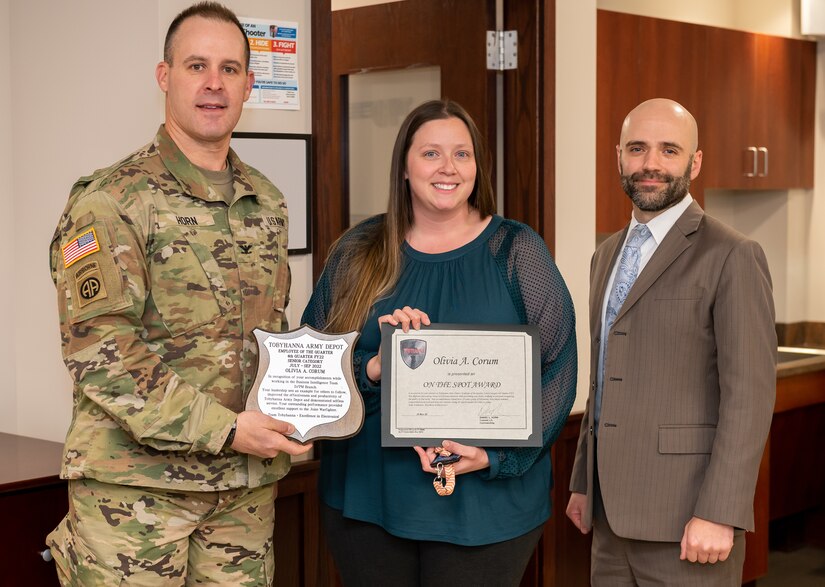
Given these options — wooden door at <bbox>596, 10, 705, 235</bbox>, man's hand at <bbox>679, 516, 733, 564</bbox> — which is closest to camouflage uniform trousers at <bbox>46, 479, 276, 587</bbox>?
man's hand at <bbox>679, 516, 733, 564</bbox>

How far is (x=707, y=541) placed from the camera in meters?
2.17

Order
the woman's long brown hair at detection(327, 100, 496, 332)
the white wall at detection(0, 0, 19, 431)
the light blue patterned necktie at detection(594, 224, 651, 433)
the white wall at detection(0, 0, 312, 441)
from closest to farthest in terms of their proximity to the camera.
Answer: the woman's long brown hair at detection(327, 100, 496, 332)
the light blue patterned necktie at detection(594, 224, 651, 433)
the white wall at detection(0, 0, 312, 441)
the white wall at detection(0, 0, 19, 431)

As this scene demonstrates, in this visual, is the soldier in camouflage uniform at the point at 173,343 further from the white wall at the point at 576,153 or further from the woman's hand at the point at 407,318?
the white wall at the point at 576,153

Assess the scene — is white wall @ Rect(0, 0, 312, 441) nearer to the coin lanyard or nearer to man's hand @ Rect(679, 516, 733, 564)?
the coin lanyard

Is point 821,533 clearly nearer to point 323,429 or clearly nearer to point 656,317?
point 656,317

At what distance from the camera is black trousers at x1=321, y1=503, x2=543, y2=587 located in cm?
217

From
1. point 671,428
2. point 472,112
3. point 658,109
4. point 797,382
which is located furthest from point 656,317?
point 797,382

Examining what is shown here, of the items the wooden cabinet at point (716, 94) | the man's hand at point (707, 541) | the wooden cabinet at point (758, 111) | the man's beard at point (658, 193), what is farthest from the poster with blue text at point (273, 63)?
the wooden cabinet at point (758, 111)

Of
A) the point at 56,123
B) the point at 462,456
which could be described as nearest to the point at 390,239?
the point at 462,456

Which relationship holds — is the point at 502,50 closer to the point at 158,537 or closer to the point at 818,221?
the point at 158,537

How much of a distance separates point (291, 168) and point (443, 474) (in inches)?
42.2

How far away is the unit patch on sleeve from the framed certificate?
0.57m

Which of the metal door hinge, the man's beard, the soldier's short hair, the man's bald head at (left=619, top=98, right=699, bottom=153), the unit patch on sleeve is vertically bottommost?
the unit patch on sleeve

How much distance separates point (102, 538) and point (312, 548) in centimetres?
101
